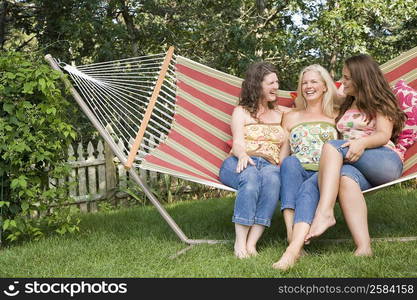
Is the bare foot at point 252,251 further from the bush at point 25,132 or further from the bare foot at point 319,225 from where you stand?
the bush at point 25,132

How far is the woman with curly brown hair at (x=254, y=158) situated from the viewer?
2.48m

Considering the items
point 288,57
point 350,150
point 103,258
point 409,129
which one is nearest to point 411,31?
point 288,57

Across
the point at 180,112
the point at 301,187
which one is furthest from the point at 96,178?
the point at 301,187

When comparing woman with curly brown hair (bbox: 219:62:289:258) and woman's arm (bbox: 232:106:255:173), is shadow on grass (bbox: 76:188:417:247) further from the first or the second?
woman's arm (bbox: 232:106:255:173)

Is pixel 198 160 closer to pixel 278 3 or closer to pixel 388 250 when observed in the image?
pixel 388 250

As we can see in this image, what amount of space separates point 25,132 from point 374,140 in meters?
1.77

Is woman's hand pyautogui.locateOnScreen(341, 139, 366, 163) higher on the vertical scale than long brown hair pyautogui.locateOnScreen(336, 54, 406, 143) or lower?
lower

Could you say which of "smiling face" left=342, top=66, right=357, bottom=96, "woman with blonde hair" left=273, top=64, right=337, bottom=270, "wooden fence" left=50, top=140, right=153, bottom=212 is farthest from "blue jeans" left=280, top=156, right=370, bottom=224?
"wooden fence" left=50, top=140, right=153, bottom=212

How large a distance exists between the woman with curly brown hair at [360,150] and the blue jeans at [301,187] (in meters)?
0.02

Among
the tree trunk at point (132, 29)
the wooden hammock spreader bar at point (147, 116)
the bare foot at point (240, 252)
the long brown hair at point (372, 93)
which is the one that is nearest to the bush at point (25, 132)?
the wooden hammock spreader bar at point (147, 116)

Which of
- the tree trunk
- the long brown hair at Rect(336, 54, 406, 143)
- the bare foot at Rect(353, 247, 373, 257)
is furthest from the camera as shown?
the tree trunk

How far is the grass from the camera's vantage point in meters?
2.22

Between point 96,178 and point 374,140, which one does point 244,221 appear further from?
point 96,178

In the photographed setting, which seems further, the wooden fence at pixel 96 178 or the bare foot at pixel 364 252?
the wooden fence at pixel 96 178
